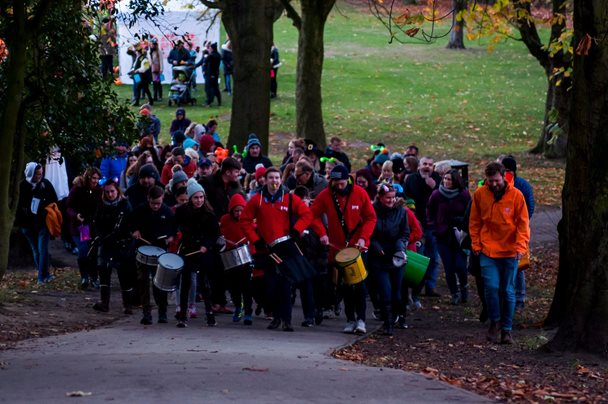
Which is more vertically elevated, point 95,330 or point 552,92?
point 552,92

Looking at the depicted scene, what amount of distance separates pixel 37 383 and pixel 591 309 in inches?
223

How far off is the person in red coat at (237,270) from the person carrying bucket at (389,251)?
160 centimetres

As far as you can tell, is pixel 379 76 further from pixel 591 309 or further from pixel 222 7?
pixel 591 309

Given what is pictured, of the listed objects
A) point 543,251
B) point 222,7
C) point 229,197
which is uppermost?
point 222,7

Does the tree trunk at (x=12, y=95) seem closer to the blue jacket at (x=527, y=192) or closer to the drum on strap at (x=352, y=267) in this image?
the drum on strap at (x=352, y=267)

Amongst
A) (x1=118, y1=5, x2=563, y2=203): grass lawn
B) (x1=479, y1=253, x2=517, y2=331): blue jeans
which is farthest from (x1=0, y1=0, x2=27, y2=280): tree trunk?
(x1=118, y1=5, x2=563, y2=203): grass lawn

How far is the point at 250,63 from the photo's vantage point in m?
25.9

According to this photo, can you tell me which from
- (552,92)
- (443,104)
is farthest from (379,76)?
(552,92)

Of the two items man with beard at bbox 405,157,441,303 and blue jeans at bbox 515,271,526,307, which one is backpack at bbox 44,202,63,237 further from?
blue jeans at bbox 515,271,526,307

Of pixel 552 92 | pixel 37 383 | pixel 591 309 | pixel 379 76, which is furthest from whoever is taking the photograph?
pixel 379 76

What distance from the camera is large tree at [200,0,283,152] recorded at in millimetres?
25812

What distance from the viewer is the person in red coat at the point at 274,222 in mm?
14883

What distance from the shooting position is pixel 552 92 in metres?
33.5

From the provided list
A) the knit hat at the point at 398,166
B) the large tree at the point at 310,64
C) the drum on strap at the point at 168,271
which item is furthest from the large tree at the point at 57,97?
the large tree at the point at 310,64
